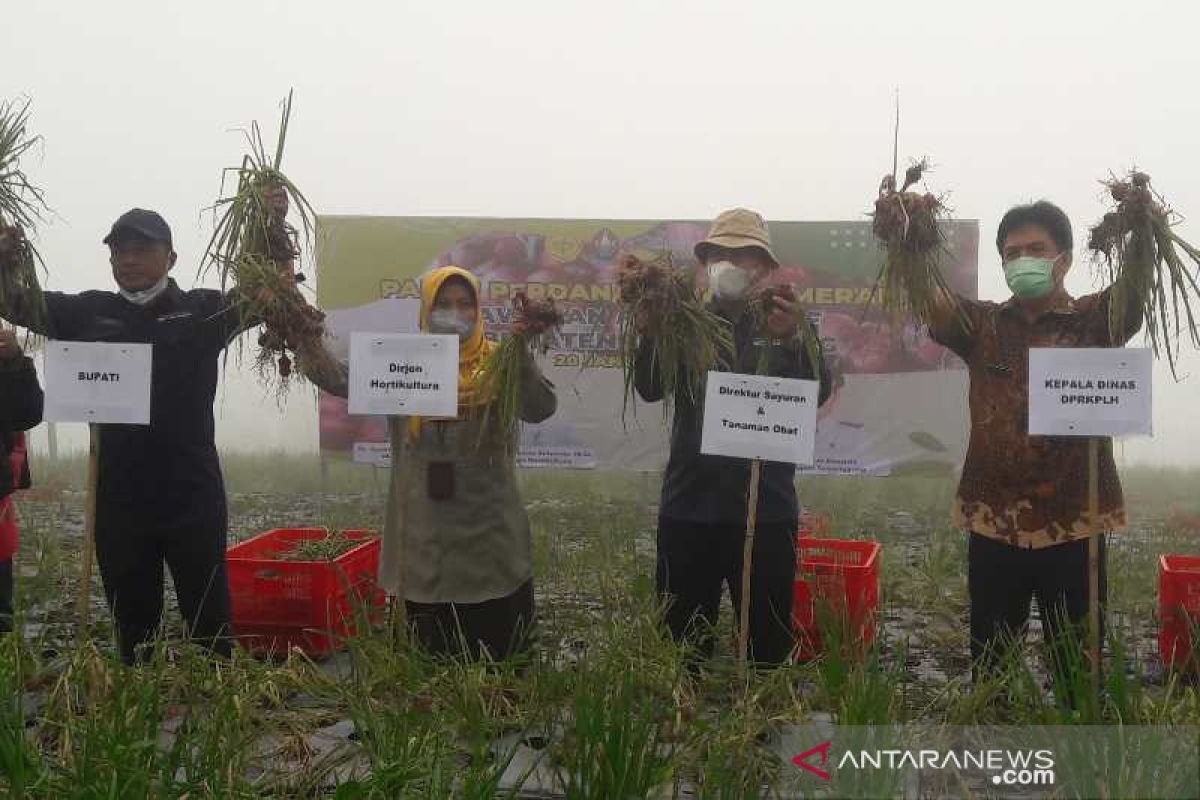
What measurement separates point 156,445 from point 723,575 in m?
1.90

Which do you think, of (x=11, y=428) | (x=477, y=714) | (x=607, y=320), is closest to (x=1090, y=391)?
(x=477, y=714)

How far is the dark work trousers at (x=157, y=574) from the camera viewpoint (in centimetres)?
331

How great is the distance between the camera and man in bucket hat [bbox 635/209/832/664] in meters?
3.18

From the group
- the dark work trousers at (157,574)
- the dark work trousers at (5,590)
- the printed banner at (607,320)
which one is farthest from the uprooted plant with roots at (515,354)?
the printed banner at (607,320)

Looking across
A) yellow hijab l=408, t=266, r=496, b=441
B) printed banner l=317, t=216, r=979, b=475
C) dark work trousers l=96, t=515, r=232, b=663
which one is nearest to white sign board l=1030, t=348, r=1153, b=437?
yellow hijab l=408, t=266, r=496, b=441

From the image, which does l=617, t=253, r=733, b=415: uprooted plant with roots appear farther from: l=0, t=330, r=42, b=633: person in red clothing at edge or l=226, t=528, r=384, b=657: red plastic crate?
l=0, t=330, r=42, b=633: person in red clothing at edge

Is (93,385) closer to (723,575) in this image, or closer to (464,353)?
(464,353)

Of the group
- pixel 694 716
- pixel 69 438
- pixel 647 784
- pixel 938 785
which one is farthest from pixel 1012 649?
pixel 69 438

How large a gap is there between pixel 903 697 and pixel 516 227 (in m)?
5.02

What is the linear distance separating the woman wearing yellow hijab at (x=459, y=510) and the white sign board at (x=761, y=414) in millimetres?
632

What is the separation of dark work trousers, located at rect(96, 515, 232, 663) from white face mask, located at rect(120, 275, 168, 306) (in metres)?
0.74

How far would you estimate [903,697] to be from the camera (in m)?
2.42

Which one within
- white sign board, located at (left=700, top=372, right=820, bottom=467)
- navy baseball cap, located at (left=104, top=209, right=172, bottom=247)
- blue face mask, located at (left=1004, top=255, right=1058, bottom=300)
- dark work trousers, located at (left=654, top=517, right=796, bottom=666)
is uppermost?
navy baseball cap, located at (left=104, top=209, right=172, bottom=247)

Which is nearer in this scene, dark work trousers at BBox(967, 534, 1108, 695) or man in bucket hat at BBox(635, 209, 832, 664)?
dark work trousers at BBox(967, 534, 1108, 695)
